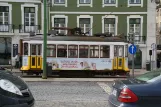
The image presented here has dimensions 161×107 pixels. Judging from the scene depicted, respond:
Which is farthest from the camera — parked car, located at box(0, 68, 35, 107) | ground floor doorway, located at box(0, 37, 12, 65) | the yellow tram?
ground floor doorway, located at box(0, 37, 12, 65)

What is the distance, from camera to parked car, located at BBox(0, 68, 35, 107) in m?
5.95

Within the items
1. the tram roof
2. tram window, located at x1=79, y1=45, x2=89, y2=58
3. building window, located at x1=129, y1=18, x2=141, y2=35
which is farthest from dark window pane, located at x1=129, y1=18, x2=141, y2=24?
tram window, located at x1=79, y1=45, x2=89, y2=58

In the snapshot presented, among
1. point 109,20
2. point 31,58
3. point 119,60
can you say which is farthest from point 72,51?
point 109,20

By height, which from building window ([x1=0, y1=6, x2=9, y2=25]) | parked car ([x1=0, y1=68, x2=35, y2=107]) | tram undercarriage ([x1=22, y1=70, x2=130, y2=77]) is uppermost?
building window ([x1=0, y1=6, x2=9, y2=25])

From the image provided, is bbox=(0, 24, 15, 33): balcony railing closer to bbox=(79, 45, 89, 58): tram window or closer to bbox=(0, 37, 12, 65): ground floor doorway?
bbox=(0, 37, 12, 65): ground floor doorway

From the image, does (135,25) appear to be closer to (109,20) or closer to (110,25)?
(110,25)

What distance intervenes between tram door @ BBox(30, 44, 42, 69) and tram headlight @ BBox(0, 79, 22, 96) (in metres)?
19.8

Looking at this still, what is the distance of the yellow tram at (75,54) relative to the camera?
2606cm

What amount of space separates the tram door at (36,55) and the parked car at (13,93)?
19434 mm

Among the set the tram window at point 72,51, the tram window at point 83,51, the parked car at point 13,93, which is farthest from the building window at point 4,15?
the parked car at point 13,93

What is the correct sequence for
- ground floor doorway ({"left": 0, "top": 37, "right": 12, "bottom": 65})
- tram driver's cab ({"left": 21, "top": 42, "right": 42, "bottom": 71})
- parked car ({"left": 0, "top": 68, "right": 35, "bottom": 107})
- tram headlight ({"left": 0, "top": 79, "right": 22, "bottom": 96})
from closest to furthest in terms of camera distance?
parked car ({"left": 0, "top": 68, "right": 35, "bottom": 107}) < tram headlight ({"left": 0, "top": 79, "right": 22, "bottom": 96}) < tram driver's cab ({"left": 21, "top": 42, "right": 42, "bottom": 71}) < ground floor doorway ({"left": 0, "top": 37, "right": 12, "bottom": 65})

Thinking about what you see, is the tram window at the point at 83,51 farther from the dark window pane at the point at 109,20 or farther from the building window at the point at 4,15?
the building window at the point at 4,15

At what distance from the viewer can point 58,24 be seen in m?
40.1

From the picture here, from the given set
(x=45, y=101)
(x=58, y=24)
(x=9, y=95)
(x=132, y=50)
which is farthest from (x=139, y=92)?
(x=58, y=24)
